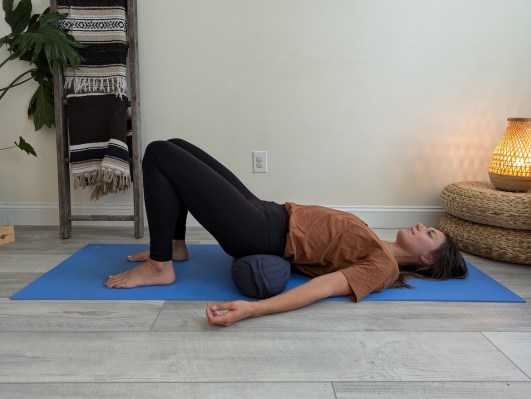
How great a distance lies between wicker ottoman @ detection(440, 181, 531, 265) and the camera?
1990 millimetres

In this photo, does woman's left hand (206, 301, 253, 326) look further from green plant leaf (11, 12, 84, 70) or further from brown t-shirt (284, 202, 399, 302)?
green plant leaf (11, 12, 84, 70)

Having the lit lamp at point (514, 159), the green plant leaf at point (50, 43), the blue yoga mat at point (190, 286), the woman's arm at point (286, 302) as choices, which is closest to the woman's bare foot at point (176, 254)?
the blue yoga mat at point (190, 286)

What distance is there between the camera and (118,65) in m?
2.35

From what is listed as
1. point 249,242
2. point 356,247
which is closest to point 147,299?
point 249,242

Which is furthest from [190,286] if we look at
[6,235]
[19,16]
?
[19,16]

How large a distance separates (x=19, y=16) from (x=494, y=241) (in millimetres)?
2780

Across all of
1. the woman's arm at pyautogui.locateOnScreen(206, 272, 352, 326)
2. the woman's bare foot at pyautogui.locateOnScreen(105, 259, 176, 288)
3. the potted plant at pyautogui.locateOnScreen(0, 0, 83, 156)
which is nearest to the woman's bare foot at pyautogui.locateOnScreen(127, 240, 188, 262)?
the woman's bare foot at pyautogui.locateOnScreen(105, 259, 176, 288)

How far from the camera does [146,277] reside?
1646 mm

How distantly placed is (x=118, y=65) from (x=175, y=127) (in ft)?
1.52

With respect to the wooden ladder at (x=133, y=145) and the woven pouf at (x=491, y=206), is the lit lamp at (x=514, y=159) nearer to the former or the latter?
the woven pouf at (x=491, y=206)

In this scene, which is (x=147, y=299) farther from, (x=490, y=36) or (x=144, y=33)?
(x=490, y=36)

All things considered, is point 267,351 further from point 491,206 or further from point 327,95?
point 327,95

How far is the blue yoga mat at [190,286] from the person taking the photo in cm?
157

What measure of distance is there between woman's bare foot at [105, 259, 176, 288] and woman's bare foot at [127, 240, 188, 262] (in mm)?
274
